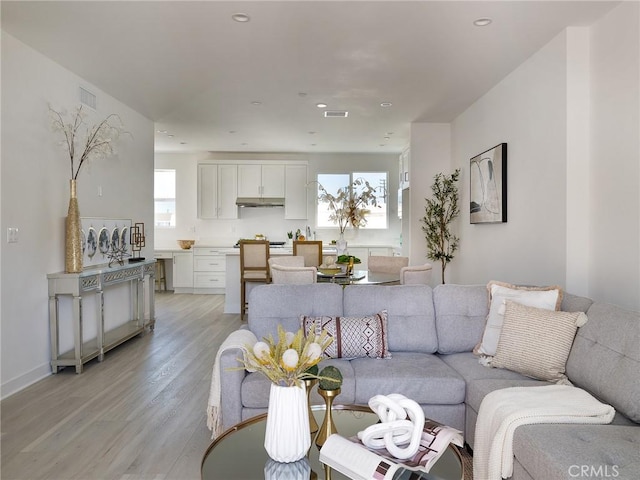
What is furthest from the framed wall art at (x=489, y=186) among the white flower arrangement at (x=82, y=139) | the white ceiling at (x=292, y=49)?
the white flower arrangement at (x=82, y=139)

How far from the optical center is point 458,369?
258 centimetres

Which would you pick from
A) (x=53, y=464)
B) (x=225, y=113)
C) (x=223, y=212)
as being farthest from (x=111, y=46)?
(x=223, y=212)

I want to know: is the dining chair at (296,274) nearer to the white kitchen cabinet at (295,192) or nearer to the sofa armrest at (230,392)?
the sofa armrest at (230,392)

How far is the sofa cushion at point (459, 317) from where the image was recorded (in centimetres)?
288

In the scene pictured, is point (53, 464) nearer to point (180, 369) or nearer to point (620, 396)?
point (180, 369)

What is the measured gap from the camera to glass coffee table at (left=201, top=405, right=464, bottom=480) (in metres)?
1.47

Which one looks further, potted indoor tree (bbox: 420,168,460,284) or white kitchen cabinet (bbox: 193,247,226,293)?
white kitchen cabinet (bbox: 193,247,226,293)

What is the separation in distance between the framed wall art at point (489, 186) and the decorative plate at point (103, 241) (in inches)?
159

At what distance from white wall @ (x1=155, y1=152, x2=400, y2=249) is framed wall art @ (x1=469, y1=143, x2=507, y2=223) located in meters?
3.68

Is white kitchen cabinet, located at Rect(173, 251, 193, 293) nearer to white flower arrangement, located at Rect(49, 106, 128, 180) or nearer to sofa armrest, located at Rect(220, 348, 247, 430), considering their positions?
Answer: white flower arrangement, located at Rect(49, 106, 128, 180)

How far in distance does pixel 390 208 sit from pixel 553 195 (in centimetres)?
546

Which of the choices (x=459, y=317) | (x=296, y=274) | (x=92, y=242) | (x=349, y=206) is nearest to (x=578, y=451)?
(x=459, y=317)

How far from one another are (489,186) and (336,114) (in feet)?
7.10

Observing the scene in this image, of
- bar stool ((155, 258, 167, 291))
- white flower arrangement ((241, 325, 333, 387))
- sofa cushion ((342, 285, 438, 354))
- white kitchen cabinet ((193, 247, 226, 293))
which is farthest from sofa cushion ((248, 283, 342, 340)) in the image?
bar stool ((155, 258, 167, 291))
